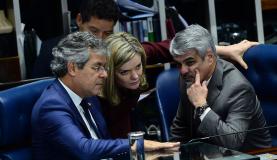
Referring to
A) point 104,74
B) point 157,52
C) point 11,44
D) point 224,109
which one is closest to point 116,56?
point 104,74

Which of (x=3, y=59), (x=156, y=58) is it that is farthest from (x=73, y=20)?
(x=156, y=58)

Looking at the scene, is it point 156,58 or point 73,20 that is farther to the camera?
point 73,20

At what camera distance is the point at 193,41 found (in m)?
2.90

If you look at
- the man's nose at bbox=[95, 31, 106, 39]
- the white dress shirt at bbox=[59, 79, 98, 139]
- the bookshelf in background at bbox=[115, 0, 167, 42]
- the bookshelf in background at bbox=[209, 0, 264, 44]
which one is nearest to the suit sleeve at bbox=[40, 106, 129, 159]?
the white dress shirt at bbox=[59, 79, 98, 139]

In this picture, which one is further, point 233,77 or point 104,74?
point 233,77

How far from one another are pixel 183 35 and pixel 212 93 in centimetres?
33

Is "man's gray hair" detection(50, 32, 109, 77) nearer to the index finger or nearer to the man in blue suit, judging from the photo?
the man in blue suit

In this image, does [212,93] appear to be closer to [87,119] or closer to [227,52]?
[227,52]

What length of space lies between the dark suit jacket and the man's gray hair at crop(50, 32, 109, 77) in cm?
65

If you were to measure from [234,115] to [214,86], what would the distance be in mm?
216

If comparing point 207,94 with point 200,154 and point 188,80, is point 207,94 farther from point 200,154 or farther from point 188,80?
point 200,154

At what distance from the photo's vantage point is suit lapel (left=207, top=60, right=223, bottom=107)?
287 centimetres

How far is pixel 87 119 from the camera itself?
8.52ft

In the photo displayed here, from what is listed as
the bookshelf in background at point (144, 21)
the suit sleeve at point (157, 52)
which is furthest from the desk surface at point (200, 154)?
the bookshelf in background at point (144, 21)
